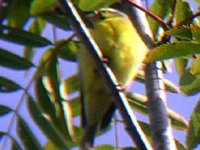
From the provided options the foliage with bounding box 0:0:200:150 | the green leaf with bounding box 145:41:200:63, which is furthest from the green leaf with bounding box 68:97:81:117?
the green leaf with bounding box 145:41:200:63

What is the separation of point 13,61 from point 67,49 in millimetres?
267

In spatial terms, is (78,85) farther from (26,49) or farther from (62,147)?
(62,147)

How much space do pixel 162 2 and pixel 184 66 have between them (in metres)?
0.26

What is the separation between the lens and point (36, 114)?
78.7 inches

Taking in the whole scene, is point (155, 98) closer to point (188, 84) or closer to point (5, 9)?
point (188, 84)

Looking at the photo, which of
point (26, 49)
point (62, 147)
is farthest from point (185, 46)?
point (26, 49)

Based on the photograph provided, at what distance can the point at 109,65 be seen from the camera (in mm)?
2354

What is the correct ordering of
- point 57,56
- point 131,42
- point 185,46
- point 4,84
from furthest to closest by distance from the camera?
point 131,42 → point 57,56 → point 4,84 → point 185,46

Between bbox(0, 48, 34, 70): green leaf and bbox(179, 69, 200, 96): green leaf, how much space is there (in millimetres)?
529

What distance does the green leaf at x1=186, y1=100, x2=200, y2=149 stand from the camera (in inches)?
68.9

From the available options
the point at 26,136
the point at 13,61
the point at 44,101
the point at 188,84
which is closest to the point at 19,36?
the point at 13,61

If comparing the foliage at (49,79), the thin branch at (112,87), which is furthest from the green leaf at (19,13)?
the thin branch at (112,87)

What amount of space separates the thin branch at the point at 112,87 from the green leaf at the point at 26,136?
53 centimetres

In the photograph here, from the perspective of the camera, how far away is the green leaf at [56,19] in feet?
6.84
